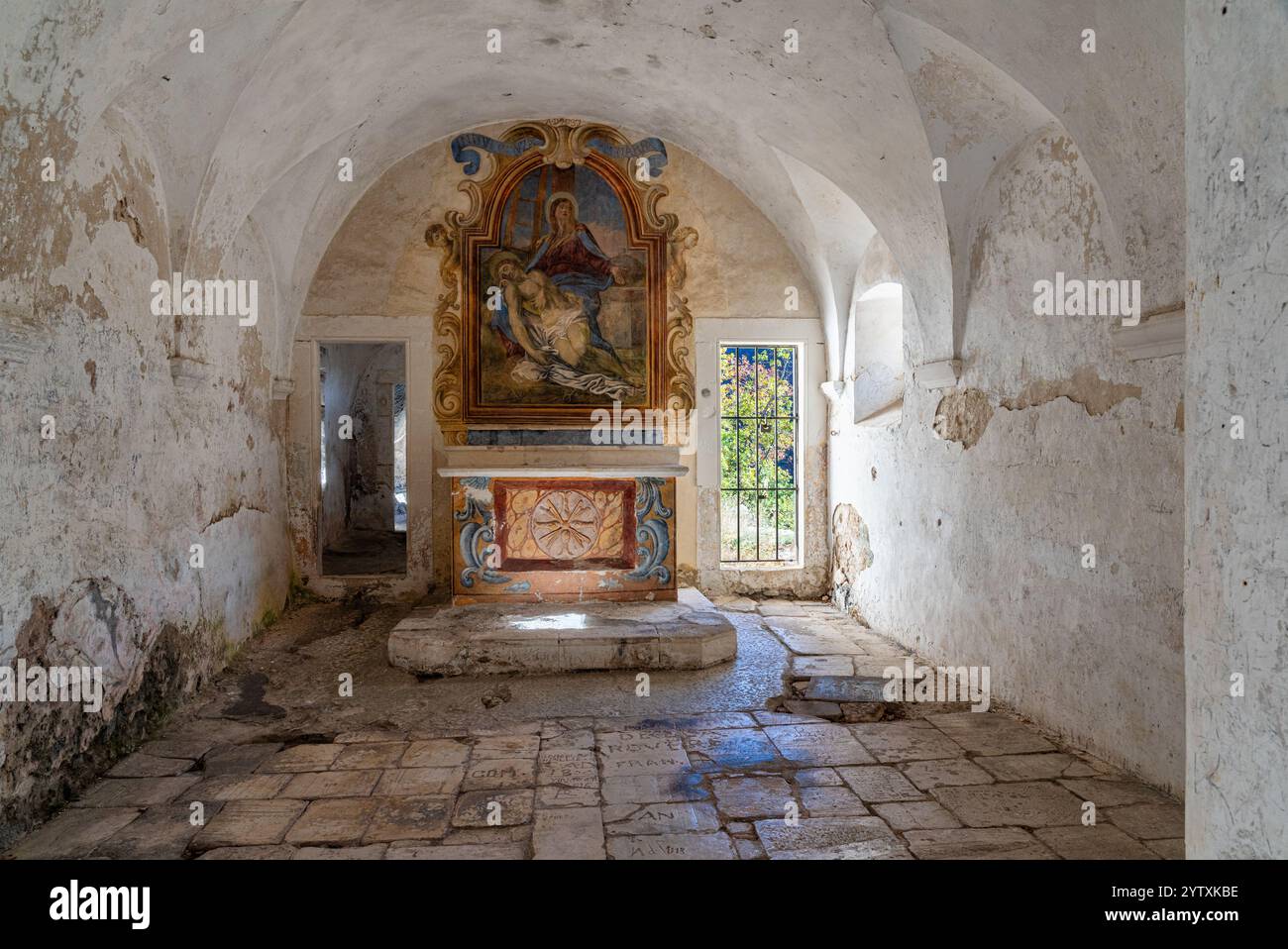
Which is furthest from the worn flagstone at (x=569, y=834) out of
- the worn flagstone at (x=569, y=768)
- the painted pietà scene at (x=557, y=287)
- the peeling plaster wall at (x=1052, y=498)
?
the painted pietà scene at (x=557, y=287)

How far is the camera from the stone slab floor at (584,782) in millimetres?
3336

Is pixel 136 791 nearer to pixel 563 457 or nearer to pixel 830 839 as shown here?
pixel 830 839

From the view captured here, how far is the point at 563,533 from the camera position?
709 cm

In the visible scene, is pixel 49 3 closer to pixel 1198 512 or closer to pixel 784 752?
pixel 1198 512

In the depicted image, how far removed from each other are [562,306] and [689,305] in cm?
125

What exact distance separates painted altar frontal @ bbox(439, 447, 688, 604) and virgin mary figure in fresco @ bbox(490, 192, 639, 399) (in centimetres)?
153

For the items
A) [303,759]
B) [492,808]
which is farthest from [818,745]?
[303,759]

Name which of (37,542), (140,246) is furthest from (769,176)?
(37,542)

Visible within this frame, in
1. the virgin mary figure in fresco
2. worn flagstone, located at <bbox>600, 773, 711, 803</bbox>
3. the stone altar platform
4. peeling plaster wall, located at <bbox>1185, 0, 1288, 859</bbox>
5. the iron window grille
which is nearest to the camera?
peeling plaster wall, located at <bbox>1185, 0, 1288, 859</bbox>

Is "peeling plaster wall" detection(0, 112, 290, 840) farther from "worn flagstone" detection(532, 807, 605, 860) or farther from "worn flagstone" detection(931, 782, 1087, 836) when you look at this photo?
"worn flagstone" detection(931, 782, 1087, 836)

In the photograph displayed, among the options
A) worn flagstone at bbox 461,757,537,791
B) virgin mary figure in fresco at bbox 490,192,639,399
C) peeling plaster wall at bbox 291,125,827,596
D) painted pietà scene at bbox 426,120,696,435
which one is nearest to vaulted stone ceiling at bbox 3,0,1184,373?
peeling plaster wall at bbox 291,125,827,596

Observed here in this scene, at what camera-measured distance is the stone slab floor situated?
131 inches

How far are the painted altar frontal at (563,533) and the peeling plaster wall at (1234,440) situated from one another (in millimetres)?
5404

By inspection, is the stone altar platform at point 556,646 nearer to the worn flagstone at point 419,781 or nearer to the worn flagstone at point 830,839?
the worn flagstone at point 419,781
